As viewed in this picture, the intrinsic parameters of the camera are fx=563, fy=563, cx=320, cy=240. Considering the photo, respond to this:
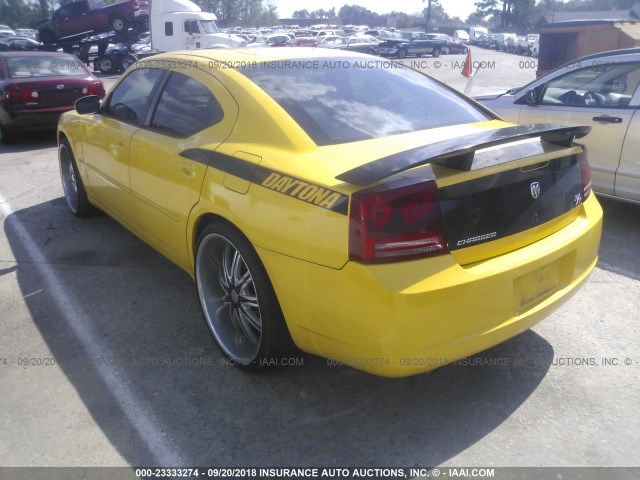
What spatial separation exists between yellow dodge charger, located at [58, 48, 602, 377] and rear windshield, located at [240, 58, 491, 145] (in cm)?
1

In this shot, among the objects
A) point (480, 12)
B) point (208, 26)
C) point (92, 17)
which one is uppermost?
point (480, 12)

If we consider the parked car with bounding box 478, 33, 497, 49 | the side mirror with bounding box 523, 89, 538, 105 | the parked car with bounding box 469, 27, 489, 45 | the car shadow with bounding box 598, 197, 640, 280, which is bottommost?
the car shadow with bounding box 598, 197, 640, 280

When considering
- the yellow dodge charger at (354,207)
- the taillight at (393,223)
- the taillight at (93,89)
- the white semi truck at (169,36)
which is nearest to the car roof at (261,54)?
the yellow dodge charger at (354,207)

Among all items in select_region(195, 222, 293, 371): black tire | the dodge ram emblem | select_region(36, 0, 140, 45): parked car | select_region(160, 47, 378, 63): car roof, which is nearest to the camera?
the dodge ram emblem

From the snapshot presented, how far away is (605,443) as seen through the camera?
2418 millimetres

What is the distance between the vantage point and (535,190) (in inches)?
99.5

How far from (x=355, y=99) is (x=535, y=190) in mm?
1081

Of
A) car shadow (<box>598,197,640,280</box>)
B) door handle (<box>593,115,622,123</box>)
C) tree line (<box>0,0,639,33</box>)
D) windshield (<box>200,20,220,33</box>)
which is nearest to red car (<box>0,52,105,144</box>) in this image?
door handle (<box>593,115,622,123</box>)

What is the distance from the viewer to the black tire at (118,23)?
2575 cm

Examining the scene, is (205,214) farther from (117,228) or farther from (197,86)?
(117,228)

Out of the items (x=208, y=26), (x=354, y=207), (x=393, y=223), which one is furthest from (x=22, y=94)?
(x=208, y=26)

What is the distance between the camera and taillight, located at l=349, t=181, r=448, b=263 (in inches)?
84.7

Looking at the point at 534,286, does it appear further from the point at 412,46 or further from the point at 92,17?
the point at 412,46

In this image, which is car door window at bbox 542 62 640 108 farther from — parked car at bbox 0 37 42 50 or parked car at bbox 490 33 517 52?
parked car at bbox 490 33 517 52
